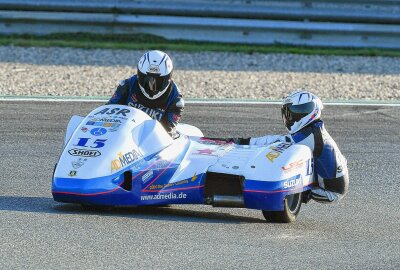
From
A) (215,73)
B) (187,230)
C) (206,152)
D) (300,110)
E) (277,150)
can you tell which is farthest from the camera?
(215,73)

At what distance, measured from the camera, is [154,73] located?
9.69m

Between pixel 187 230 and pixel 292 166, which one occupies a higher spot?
pixel 292 166

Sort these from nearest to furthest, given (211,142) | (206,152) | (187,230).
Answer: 1. (187,230)
2. (206,152)
3. (211,142)

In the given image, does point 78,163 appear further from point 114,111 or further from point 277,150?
point 277,150

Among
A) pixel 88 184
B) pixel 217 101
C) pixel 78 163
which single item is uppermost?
pixel 78 163

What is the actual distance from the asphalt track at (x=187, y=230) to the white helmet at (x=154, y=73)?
3.78 feet

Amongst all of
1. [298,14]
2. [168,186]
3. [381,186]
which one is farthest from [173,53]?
[168,186]

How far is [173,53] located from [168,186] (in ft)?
27.5

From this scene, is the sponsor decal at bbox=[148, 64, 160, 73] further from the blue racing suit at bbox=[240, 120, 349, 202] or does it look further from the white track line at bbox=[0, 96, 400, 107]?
the white track line at bbox=[0, 96, 400, 107]

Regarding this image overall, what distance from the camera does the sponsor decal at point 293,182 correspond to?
8570 mm

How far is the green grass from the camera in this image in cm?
1703

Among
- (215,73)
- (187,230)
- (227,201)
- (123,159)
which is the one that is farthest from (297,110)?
(215,73)

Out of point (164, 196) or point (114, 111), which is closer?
point (164, 196)

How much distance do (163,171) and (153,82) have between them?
136 cm
